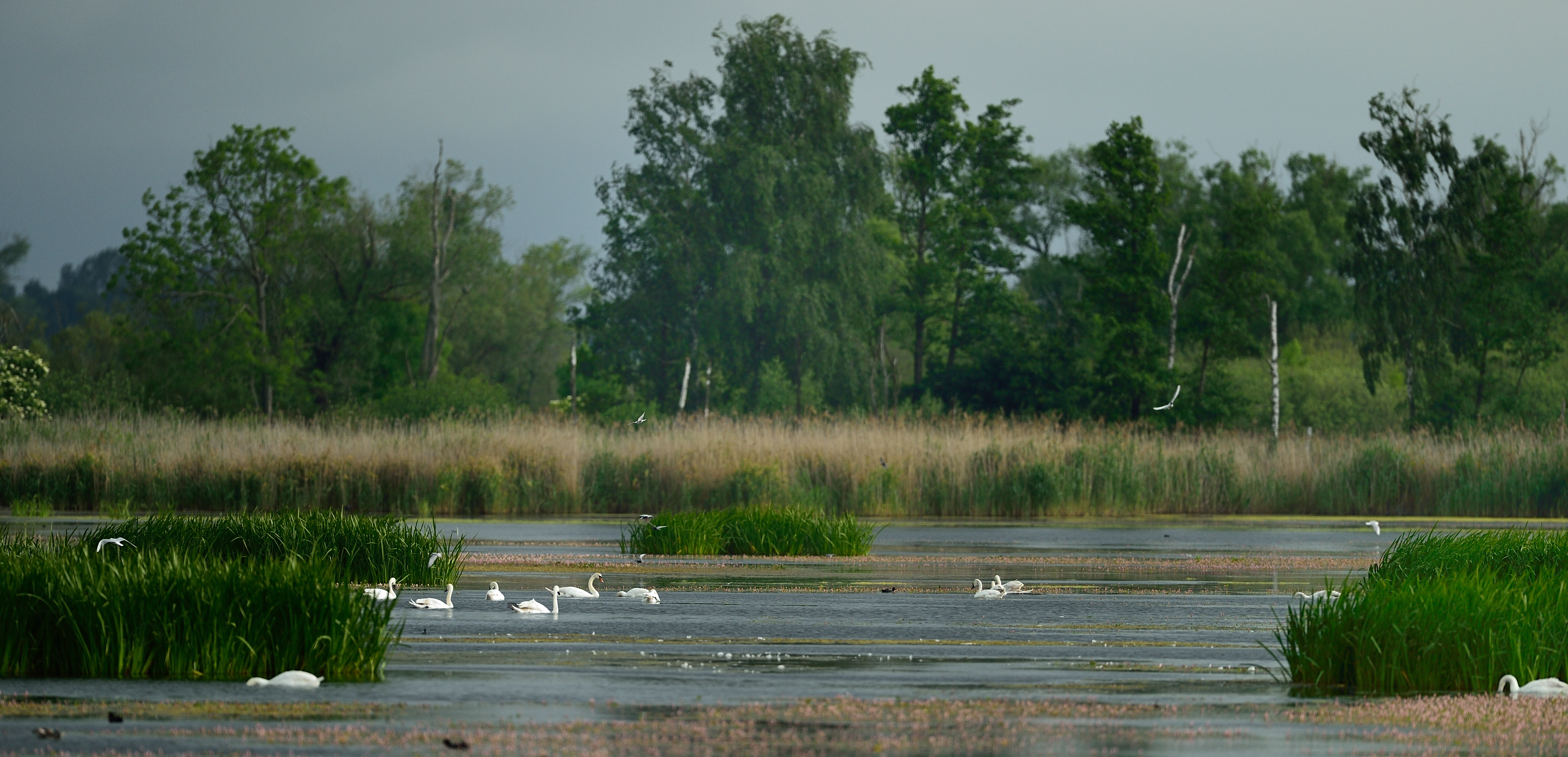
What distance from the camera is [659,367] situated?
248ft

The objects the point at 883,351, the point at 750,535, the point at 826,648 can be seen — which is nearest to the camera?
the point at 826,648

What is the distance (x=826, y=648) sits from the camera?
13.5 meters

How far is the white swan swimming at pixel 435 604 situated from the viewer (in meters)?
16.2

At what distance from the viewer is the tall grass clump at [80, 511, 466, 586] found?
1841 cm

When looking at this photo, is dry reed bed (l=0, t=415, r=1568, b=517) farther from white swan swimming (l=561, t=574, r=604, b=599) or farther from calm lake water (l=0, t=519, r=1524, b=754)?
white swan swimming (l=561, t=574, r=604, b=599)

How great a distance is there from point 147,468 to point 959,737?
31.6 meters

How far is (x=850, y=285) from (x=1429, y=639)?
62308mm

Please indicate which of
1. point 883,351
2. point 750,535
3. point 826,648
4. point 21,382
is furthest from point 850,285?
point 826,648

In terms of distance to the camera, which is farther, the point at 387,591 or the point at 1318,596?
the point at 387,591

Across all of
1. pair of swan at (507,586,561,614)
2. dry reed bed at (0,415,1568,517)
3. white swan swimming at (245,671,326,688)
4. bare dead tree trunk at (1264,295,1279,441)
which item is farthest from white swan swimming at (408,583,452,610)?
bare dead tree trunk at (1264,295,1279,441)

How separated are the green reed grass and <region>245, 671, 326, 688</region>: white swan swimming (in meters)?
14.6

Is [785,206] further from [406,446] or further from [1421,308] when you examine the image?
[406,446]

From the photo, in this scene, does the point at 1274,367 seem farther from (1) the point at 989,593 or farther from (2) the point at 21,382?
(1) the point at 989,593

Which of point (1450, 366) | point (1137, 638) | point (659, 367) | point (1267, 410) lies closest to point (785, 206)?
point (659, 367)
